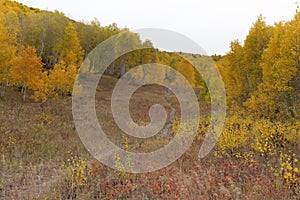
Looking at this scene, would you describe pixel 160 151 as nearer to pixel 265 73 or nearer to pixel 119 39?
pixel 265 73

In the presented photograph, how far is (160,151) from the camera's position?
36.1ft

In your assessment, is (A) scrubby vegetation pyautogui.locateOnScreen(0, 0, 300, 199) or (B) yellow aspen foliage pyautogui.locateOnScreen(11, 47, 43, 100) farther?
(B) yellow aspen foliage pyautogui.locateOnScreen(11, 47, 43, 100)

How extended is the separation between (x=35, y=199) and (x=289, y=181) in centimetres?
637

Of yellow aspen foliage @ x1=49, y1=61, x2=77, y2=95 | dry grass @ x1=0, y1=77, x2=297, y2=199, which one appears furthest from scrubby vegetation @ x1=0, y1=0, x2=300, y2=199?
yellow aspen foliage @ x1=49, y1=61, x2=77, y2=95

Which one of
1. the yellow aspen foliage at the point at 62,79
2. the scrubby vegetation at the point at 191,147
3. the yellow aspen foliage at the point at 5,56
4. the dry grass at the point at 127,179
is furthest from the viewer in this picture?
the yellow aspen foliage at the point at 62,79

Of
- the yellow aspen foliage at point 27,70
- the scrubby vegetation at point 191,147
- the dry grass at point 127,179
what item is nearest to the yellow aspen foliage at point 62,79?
the scrubby vegetation at point 191,147

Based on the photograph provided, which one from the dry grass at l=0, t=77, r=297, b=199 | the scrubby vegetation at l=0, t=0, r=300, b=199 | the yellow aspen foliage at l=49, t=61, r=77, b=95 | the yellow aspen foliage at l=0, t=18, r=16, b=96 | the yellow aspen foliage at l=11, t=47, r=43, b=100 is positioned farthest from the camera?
the yellow aspen foliage at l=49, t=61, r=77, b=95

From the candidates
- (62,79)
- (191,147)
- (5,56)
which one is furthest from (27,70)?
(191,147)

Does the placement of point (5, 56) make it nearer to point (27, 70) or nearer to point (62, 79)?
point (27, 70)

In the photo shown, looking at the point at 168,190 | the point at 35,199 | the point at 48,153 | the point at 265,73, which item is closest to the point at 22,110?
the point at 48,153

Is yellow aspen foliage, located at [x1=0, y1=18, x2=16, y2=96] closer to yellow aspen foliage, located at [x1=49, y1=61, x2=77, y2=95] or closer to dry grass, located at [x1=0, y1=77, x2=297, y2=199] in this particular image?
yellow aspen foliage, located at [x1=49, y1=61, x2=77, y2=95]

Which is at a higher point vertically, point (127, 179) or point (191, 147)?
point (191, 147)

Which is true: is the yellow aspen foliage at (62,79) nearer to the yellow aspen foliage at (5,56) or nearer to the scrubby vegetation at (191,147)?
the scrubby vegetation at (191,147)

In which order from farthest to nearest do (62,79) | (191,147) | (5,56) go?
(62,79) < (5,56) < (191,147)
